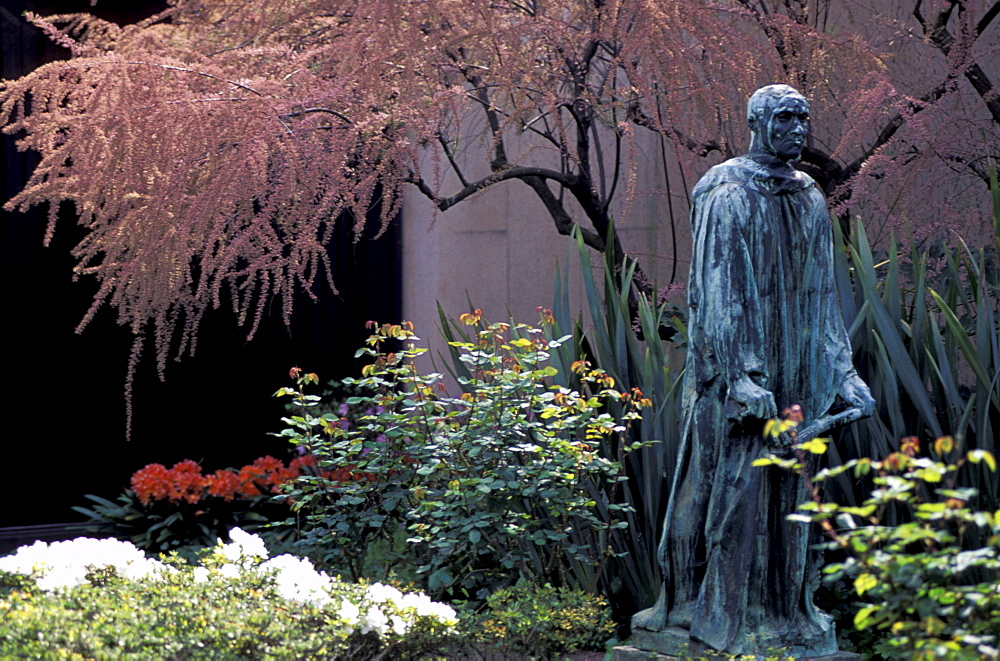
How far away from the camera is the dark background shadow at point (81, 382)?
30.6 ft

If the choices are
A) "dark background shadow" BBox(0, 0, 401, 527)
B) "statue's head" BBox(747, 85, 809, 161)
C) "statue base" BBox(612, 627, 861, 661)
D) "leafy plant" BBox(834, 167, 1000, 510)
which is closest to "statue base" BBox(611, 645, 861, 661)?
"statue base" BBox(612, 627, 861, 661)

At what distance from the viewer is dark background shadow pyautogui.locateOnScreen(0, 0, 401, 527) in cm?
931

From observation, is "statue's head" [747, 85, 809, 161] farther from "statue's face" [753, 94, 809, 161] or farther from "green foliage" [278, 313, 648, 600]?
"green foliage" [278, 313, 648, 600]

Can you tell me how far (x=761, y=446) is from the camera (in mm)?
4188

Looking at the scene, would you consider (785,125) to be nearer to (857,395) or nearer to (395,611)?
(857,395)

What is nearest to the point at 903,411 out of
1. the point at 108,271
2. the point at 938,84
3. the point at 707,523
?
the point at 707,523

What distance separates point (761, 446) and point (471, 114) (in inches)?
245

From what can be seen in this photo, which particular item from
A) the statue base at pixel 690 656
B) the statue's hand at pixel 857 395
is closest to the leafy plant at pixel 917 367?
the statue's hand at pixel 857 395

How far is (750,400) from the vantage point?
13.2 ft

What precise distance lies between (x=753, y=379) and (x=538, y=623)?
1378mm

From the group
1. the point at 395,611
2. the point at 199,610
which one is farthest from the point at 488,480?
the point at 199,610

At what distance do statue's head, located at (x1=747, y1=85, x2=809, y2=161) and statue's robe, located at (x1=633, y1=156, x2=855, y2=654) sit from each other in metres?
0.07

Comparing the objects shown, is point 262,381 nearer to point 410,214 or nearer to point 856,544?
point 410,214

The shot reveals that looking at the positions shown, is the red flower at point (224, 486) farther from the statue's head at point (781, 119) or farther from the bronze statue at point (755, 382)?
the statue's head at point (781, 119)
